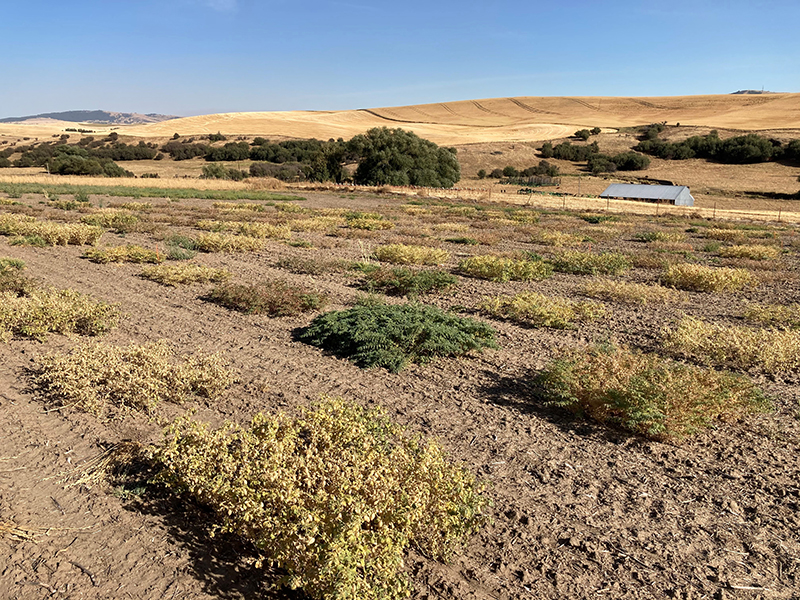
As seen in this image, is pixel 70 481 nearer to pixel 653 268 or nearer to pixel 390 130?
pixel 653 268

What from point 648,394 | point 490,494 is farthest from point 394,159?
point 490,494

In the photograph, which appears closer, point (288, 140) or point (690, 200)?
point (690, 200)

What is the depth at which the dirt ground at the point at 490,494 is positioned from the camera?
3273 millimetres

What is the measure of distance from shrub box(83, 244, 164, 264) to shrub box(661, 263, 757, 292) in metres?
11.5

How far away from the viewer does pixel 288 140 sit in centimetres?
8081

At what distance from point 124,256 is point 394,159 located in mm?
36364

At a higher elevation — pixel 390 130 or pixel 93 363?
pixel 390 130

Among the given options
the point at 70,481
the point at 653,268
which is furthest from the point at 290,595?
the point at 653,268

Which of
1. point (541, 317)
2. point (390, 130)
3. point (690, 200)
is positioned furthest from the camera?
point (390, 130)

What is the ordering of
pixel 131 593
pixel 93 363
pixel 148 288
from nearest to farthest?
pixel 131 593 → pixel 93 363 → pixel 148 288

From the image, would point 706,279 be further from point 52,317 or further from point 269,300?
point 52,317

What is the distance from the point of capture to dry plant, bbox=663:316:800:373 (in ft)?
21.8

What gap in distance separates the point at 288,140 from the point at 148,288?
246ft

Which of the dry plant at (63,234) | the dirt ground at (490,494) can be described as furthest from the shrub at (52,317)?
the dry plant at (63,234)
